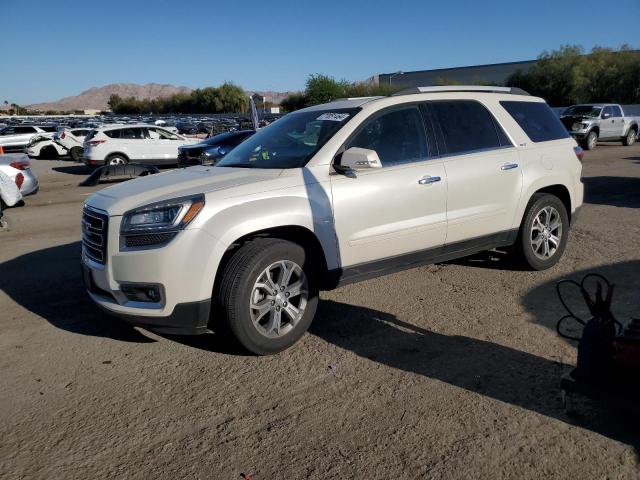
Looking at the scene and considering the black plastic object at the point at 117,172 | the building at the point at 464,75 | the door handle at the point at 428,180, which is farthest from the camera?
the building at the point at 464,75

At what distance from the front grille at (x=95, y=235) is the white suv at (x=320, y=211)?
1 centimetres

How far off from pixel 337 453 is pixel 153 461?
0.95 meters

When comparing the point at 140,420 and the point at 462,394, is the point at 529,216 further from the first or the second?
the point at 140,420

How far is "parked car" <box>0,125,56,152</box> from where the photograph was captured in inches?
1153

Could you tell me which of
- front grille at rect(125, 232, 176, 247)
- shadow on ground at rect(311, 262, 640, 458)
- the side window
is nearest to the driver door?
the side window

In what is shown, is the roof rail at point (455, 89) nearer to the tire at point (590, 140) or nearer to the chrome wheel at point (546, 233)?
the chrome wheel at point (546, 233)

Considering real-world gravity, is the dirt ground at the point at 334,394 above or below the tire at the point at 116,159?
below

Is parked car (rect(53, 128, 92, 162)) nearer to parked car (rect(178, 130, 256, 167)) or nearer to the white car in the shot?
the white car

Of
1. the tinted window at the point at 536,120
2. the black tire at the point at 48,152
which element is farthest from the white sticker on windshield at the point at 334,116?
the black tire at the point at 48,152

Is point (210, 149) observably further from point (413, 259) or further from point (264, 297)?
point (264, 297)

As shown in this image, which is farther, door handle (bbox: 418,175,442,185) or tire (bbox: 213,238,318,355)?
door handle (bbox: 418,175,442,185)

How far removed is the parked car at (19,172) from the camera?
11331 mm

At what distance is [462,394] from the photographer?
132 inches

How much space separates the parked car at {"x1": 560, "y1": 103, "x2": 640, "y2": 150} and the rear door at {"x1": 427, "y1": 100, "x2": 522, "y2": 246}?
19.1 meters
